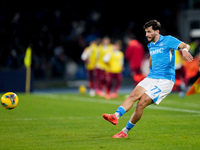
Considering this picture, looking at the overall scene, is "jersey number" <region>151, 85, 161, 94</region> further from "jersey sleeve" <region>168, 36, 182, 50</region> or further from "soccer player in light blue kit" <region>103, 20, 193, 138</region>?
"jersey sleeve" <region>168, 36, 182, 50</region>

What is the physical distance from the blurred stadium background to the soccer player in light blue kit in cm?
1665

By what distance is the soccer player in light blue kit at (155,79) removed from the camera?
820 cm

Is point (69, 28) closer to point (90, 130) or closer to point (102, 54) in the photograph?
point (102, 54)

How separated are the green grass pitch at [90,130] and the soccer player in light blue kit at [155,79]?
1.60 feet

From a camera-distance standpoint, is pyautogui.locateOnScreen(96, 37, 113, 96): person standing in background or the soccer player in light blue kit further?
pyautogui.locateOnScreen(96, 37, 113, 96): person standing in background

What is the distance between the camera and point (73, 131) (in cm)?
941

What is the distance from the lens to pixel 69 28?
29.5 meters

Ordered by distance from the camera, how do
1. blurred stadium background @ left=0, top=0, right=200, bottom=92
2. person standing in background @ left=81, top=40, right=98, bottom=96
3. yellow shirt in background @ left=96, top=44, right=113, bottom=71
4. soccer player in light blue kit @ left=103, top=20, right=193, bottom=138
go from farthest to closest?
blurred stadium background @ left=0, top=0, right=200, bottom=92 < person standing in background @ left=81, top=40, right=98, bottom=96 < yellow shirt in background @ left=96, top=44, right=113, bottom=71 < soccer player in light blue kit @ left=103, top=20, right=193, bottom=138

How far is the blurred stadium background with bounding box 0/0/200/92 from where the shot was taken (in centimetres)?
2709

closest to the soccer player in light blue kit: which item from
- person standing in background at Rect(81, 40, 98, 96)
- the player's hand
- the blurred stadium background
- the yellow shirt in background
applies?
the player's hand

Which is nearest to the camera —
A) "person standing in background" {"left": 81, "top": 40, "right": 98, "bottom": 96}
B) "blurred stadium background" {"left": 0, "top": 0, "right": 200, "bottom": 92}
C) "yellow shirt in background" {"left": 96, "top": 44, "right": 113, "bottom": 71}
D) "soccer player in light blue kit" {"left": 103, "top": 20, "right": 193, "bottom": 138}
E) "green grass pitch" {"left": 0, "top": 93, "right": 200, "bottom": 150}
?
"green grass pitch" {"left": 0, "top": 93, "right": 200, "bottom": 150}

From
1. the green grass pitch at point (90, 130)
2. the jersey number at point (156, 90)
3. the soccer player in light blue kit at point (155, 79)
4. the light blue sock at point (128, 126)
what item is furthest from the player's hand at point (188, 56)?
the light blue sock at point (128, 126)

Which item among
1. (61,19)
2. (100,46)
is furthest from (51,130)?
(61,19)

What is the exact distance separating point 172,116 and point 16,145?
563 centimetres
